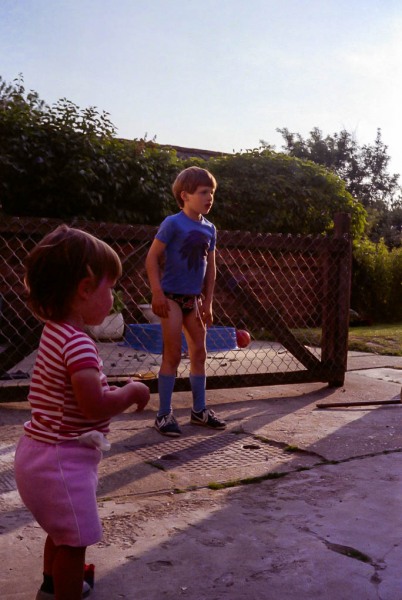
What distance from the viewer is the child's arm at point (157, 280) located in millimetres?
4082

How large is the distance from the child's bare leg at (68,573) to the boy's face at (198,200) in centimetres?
263

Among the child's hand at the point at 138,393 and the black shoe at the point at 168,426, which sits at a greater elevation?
the child's hand at the point at 138,393

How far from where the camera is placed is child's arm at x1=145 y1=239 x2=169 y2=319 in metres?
4.08

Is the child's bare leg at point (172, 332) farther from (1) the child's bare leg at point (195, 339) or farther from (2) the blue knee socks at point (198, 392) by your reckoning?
(2) the blue knee socks at point (198, 392)

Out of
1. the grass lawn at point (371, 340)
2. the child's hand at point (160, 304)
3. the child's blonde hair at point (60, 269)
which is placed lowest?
the grass lawn at point (371, 340)

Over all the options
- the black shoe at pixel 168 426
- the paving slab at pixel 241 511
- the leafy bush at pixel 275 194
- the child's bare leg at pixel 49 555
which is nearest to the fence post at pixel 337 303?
the paving slab at pixel 241 511

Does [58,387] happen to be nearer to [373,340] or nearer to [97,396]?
[97,396]

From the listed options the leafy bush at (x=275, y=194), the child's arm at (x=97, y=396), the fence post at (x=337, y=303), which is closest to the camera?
the child's arm at (x=97, y=396)

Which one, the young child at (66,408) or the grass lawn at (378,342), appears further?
the grass lawn at (378,342)

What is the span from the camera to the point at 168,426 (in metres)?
4.07

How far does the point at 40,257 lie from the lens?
184cm

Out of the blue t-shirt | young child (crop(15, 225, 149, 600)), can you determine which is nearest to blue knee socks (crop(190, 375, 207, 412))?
the blue t-shirt

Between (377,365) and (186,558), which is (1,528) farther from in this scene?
(377,365)

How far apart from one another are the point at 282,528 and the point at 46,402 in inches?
48.8
